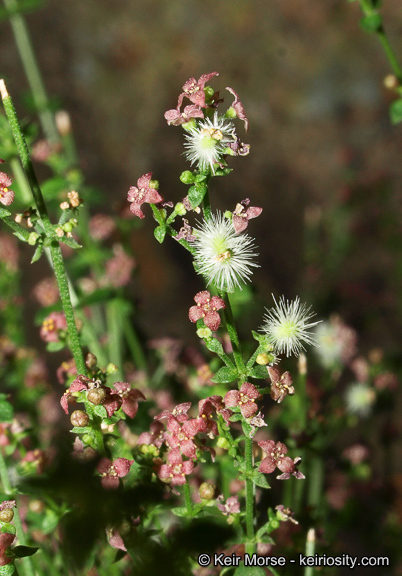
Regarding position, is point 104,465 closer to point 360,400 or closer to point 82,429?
point 82,429

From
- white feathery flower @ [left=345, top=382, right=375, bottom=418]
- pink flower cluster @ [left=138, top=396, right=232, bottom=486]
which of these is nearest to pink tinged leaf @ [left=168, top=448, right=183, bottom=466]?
pink flower cluster @ [left=138, top=396, right=232, bottom=486]

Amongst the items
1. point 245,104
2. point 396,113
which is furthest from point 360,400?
point 245,104

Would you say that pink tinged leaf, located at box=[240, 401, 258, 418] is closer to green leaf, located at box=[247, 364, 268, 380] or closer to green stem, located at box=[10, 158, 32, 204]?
green leaf, located at box=[247, 364, 268, 380]

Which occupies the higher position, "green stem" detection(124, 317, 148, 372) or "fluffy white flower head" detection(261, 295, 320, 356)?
"green stem" detection(124, 317, 148, 372)

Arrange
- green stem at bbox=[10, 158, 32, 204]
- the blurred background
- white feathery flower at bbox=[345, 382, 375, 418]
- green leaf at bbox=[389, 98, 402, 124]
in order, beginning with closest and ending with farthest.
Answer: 1. green leaf at bbox=[389, 98, 402, 124]
2. green stem at bbox=[10, 158, 32, 204]
3. white feathery flower at bbox=[345, 382, 375, 418]
4. the blurred background

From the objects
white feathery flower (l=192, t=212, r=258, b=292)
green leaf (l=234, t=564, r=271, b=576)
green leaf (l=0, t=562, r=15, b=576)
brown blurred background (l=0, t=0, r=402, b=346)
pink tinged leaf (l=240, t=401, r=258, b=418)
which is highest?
brown blurred background (l=0, t=0, r=402, b=346)

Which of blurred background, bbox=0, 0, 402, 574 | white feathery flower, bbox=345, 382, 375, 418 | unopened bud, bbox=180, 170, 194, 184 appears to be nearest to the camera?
unopened bud, bbox=180, 170, 194, 184

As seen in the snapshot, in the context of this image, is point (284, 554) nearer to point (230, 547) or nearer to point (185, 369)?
point (230, 547)

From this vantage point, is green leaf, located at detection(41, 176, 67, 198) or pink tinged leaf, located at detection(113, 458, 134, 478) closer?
pink tinged leaf, located at detection(113, 458, 134, 478)

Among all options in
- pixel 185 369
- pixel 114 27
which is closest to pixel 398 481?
pixel 185 369
